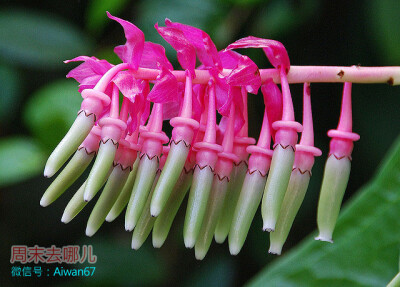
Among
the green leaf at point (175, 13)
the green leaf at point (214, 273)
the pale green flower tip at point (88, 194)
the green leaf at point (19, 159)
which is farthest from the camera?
the green leaf at point (214, 273)

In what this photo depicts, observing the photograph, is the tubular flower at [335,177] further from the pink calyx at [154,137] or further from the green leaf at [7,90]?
the green leaf at [7,90]

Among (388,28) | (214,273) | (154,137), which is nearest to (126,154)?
(154,137)

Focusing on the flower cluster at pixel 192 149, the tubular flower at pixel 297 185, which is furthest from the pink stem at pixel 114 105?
the tubular flower at pixel 297 185

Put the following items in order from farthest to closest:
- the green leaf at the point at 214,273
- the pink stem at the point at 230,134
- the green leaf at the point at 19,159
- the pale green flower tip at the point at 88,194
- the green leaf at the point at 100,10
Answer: the green leaf at the point at 214,273 → the green leaf at the point at 100,10 → the green leaf at the point at 19,159 → the pink stem at the point at 230,134 → the pale green flower tip at the point at 88,194

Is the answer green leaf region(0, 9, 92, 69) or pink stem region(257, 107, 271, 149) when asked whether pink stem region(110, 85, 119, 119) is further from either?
green leaf region(0, 9, 92, 69)

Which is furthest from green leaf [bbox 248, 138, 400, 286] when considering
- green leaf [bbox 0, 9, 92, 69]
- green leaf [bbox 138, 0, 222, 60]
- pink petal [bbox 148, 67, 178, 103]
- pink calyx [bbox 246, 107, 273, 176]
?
green leaf [bbox 0, 9, 92, 69]

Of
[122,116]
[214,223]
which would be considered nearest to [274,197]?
[214,223]

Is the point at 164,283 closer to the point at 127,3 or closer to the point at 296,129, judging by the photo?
the point at 127,3
